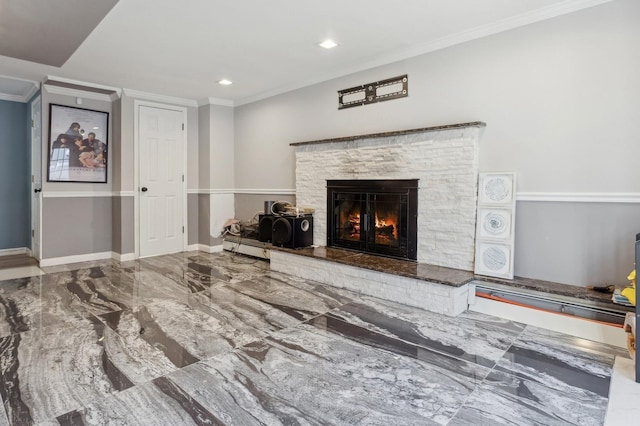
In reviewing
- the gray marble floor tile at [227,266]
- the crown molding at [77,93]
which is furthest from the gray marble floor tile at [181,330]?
the crown molding at [77,93]

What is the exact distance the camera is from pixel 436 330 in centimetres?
268

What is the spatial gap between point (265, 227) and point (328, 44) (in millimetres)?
2403

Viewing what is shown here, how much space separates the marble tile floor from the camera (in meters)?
1.71

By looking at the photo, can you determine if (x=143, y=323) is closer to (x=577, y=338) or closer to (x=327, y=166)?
(x=327, y=166)

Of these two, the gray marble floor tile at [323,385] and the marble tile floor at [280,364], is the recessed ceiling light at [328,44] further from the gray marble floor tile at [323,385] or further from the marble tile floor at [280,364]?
the gray marble floor tile at [323,385]

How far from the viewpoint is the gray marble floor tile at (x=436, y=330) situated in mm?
2355

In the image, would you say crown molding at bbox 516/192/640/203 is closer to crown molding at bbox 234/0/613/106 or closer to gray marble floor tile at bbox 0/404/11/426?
crown molding at bbox 234/0/613/106

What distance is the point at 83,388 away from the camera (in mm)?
1902

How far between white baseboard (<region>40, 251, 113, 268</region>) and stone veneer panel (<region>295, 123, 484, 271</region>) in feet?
12.4

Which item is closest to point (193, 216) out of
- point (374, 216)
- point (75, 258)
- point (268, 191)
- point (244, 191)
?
point (244, 191)

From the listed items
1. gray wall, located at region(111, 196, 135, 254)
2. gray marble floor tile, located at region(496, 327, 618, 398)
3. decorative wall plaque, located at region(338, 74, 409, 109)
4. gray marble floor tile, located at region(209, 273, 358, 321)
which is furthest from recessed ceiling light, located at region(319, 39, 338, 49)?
gray wall, located at region(111, 196, 135, 254)

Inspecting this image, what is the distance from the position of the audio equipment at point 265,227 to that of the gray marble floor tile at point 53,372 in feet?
7.97

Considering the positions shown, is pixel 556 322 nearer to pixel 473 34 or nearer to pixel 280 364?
pixel 280 364

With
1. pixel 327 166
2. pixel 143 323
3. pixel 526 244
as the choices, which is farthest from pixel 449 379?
pixel 327 166
